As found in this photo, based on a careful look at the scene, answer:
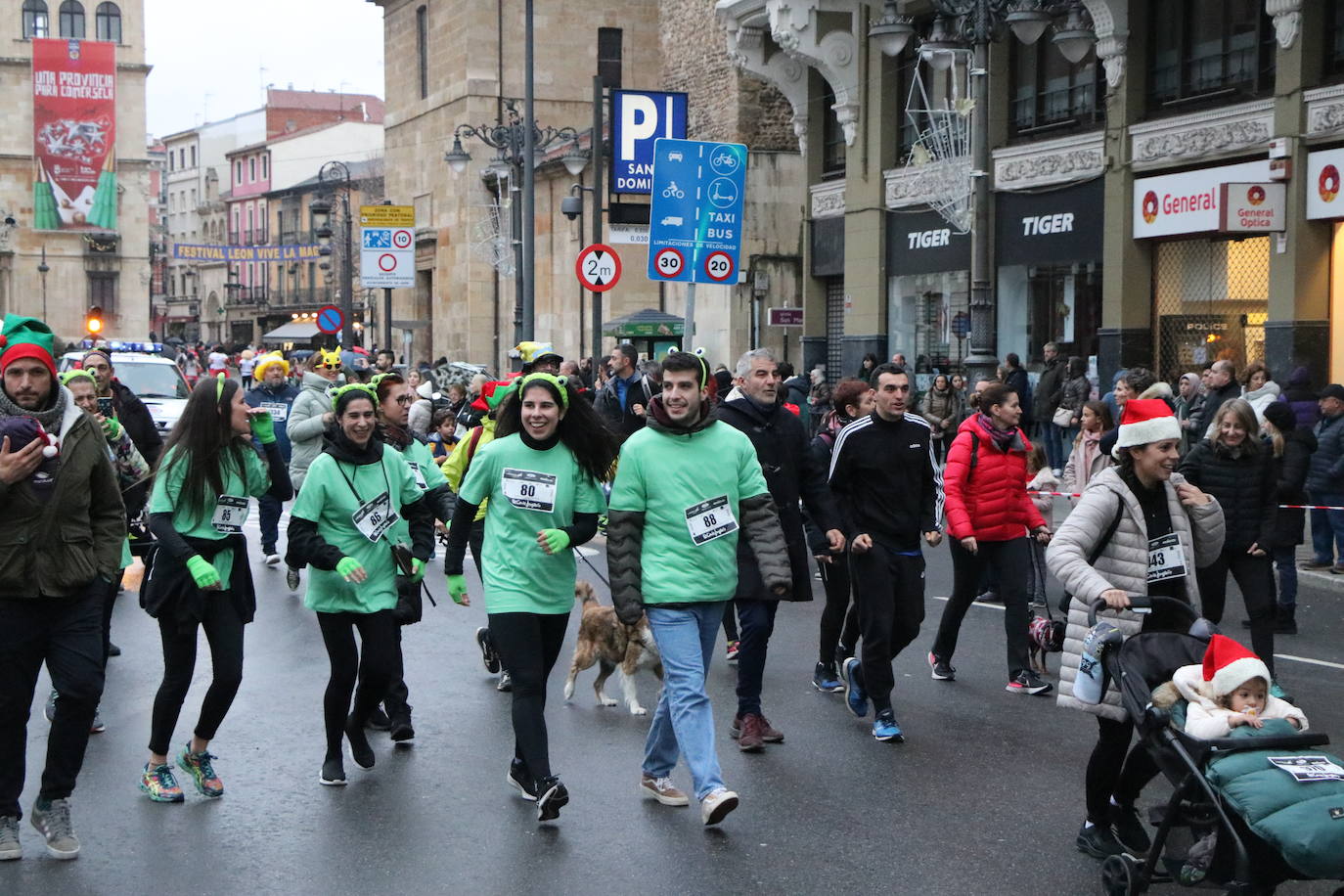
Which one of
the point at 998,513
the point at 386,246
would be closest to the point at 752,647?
the point at 998,513

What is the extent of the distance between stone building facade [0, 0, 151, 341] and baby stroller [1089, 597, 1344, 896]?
7989 cm

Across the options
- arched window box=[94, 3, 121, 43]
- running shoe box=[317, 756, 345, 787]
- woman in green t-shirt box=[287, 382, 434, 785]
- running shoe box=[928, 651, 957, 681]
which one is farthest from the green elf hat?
arched window box=[94, 3, 121, 43]

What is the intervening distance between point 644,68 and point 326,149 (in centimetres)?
5629

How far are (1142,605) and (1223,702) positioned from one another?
0.57 m

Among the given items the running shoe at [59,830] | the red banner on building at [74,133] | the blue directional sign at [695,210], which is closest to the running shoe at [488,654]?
the running shoe at [59,830]

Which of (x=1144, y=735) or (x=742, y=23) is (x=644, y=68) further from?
(x=1144, y=735)

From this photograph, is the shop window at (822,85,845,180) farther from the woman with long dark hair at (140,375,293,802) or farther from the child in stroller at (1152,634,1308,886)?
the child in stroller at (1152,634,1308,886)

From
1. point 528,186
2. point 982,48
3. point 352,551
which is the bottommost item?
point 352,551

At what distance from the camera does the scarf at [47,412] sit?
20.1 ft

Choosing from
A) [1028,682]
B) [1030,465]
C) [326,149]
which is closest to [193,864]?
[1028,682]

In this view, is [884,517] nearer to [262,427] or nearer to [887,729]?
[887,729]

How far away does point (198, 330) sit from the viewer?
379 ft

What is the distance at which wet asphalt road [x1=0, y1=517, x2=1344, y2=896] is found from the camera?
6031 millimetres

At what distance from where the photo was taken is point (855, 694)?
8.65 metres
